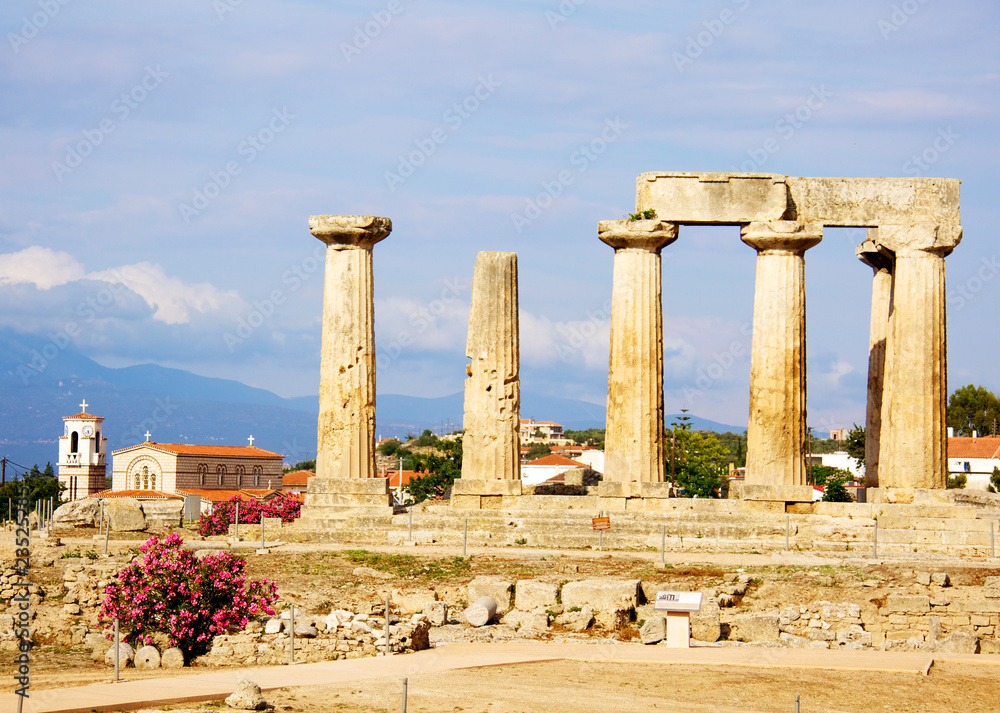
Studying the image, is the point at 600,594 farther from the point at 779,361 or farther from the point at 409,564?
the point at 779,361

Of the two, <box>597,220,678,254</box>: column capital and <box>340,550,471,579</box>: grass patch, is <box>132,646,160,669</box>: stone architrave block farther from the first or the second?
<box>597,220,678,254</box>: column capital

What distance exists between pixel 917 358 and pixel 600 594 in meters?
15.0

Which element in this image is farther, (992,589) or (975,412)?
(975,412)

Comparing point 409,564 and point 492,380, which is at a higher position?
point 492,380

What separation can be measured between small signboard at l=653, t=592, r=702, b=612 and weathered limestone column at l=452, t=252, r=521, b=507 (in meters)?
14.9

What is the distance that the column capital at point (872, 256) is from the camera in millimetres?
40688

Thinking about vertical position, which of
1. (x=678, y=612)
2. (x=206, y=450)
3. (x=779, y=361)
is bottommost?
(x=678, y=612)

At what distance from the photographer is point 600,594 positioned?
1054 inches

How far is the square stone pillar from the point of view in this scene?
38344mm

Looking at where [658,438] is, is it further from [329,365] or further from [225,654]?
[225,654]

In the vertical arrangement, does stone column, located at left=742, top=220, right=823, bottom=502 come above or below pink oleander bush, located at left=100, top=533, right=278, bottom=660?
above

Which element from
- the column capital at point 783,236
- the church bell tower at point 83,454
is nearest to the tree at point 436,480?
the church bell tower at point 83,454

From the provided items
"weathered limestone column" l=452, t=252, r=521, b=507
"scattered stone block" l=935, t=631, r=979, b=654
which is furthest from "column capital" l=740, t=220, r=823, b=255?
"scattered stone block" l=935, t=631, r=979, b=654

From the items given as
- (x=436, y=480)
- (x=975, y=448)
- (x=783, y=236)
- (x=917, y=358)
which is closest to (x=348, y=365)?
(x=783, y=236)
